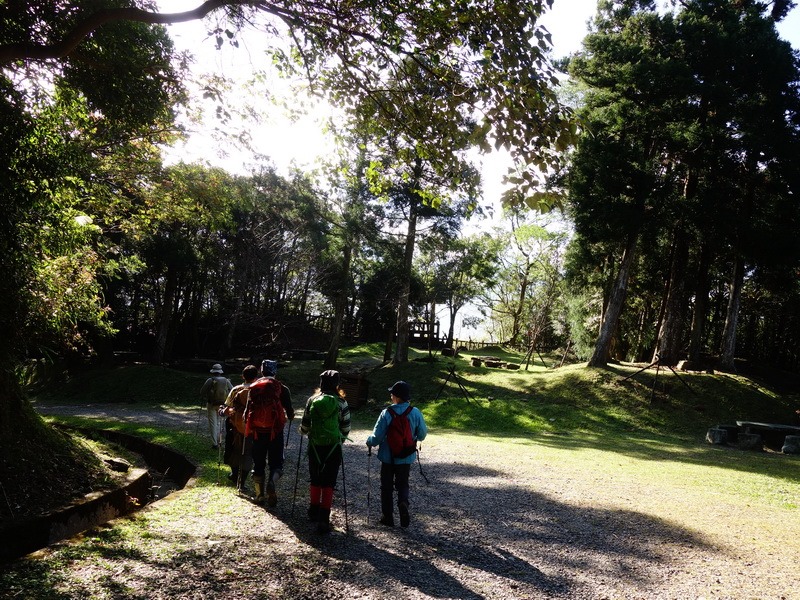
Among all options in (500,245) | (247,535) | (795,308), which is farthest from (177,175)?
(500,245)

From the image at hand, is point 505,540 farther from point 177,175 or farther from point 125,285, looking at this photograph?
point 125,285

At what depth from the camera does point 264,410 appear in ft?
19.3

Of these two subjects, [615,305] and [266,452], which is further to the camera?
[615,305]

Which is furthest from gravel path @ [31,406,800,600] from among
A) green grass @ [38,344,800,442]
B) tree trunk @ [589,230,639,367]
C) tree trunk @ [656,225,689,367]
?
tree trunk @ [656,225,689,367]

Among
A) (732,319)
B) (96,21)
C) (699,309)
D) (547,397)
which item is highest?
(96,21)

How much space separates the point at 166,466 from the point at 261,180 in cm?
1830

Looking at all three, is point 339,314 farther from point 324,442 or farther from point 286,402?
point 324,442

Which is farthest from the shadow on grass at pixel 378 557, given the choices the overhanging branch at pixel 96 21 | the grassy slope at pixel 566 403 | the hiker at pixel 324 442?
the grassy slope at pixel 566 403

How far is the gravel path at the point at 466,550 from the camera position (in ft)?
12.5

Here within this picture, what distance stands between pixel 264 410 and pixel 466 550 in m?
2.66

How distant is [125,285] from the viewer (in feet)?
82.7

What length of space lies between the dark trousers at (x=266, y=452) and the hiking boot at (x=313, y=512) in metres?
0.83

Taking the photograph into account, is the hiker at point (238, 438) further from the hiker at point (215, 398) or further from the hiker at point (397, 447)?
the hiker at point (215, 398)

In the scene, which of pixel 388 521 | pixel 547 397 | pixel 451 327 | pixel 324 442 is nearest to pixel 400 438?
pixel 324 442
